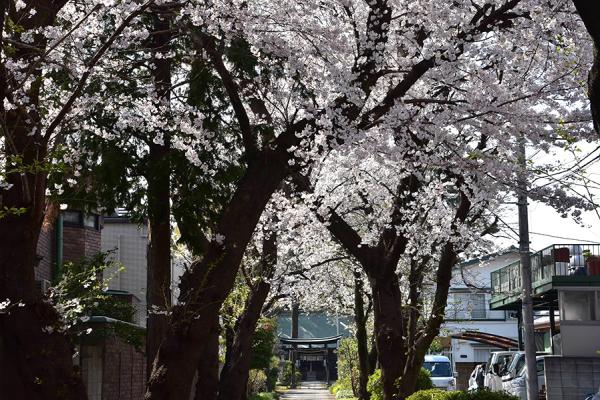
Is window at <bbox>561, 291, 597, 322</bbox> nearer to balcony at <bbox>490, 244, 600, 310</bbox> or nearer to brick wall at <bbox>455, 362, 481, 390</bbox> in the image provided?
balcony at <bbox>490, 244, 600, 310</bbox>

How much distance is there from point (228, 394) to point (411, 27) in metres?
9.05

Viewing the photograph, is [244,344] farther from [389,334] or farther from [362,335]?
[362,335]

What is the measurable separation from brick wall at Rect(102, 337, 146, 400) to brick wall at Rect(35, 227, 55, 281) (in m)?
2.04

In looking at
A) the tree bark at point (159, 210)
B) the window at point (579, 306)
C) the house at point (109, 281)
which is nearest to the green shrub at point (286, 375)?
the house at point (109, 281)

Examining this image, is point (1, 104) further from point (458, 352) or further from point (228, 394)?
point (458, 352)

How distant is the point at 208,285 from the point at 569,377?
51.1 ft

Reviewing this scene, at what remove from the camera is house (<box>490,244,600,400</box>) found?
22609mm

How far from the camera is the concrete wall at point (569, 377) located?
22516 millimetres

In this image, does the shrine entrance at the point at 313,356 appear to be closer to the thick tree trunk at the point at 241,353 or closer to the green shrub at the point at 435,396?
the thick tree trunk at the point at 241,353

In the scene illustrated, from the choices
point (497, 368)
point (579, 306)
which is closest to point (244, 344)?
point (579, 306)

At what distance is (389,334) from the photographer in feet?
51.6

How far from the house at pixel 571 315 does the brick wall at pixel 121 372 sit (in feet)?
35.5

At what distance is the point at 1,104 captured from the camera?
25.4 ft

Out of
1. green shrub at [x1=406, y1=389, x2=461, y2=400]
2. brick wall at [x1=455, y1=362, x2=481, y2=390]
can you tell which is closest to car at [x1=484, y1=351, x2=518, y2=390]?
brick wall at [x1=455, y1=362, x2=481, y2=390]
